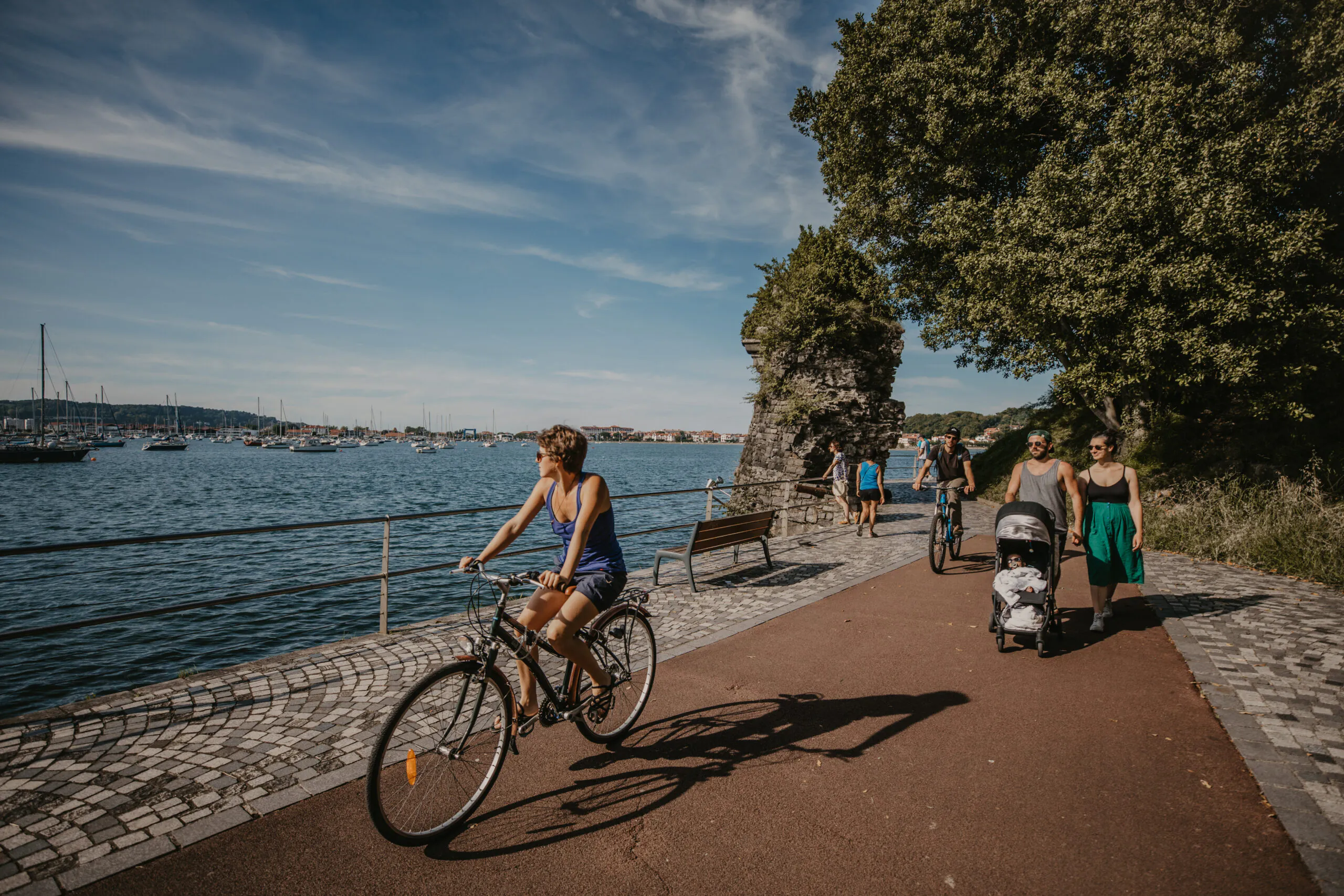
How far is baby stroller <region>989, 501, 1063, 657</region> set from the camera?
18.8 ft

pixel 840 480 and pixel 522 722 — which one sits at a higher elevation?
pixel 840 480

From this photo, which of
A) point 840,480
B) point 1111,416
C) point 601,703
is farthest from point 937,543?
point 1111,416

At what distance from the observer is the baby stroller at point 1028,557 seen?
5.74 meters

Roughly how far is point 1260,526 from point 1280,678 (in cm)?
666

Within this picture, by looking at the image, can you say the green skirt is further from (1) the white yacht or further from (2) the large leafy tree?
(1) the white yacht

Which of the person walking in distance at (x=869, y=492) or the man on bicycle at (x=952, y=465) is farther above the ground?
the man on bicycle at (x=952, y=465)

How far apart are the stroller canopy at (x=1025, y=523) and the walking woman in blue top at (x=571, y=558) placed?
3.91 m

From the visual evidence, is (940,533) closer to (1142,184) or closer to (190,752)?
(1142,184)

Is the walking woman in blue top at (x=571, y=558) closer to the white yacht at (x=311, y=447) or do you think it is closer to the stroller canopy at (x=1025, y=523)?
the stroller canopy at (x=1025, y=523)

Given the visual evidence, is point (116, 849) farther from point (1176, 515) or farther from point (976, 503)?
point (976, 503)

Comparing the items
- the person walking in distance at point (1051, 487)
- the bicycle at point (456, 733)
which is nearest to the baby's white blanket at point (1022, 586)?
the person walking in distance at point (1051, 487)

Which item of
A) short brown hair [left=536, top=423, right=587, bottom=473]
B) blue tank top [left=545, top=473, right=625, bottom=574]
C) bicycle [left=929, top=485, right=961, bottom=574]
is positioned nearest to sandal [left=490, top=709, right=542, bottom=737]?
blue tank top [left=545, top=473, right=625, bottom=574]

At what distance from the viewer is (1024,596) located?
5785 millimetres

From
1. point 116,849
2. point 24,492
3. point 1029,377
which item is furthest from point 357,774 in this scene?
point 24,492
